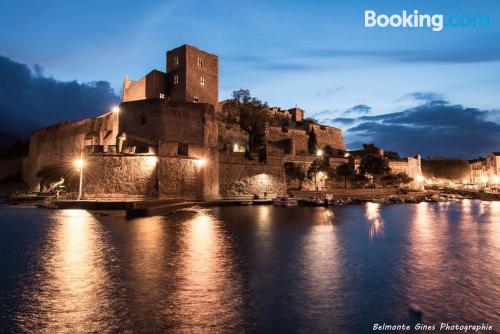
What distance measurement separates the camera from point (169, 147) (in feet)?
89.9

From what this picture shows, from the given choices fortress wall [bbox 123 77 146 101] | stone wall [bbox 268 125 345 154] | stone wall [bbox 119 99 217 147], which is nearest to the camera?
stone wall [bbox 119 99 217 147]

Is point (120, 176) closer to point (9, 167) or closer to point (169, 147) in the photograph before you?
point (169, 147)

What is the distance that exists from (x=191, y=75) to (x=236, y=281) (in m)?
36.8

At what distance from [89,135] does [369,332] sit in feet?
110

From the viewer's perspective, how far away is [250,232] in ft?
47.1

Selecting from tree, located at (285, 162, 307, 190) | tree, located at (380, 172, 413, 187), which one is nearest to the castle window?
tree, located at (285, 162, 307, 190)

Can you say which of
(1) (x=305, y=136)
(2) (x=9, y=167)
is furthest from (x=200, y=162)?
(2) (x=9, y=167)

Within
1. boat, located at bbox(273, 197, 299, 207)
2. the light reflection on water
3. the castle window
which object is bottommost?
the light reflection on water

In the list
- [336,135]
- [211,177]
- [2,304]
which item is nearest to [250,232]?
[2,304]

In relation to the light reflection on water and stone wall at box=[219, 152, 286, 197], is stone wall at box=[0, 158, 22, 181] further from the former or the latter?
the light reflection on water

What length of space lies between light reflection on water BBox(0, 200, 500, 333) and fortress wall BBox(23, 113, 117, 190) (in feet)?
72.1

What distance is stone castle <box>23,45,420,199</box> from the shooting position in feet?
87.1

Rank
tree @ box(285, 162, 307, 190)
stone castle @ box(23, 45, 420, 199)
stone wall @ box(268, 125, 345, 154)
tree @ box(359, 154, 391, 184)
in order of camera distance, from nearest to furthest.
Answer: stone castle @ box(23, 45, 420, 199) < tree @ box(285, 162, 307, 190) < tree @ box(359, 154, 391, 184) < stone wall @ box(268, 125, 345, 154)

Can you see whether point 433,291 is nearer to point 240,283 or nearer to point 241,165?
point 240,283
